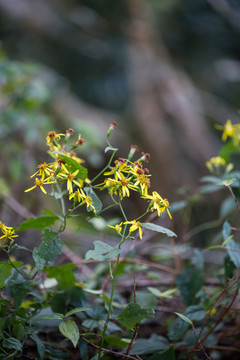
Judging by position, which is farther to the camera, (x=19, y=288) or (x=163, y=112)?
(x=163, y=112)

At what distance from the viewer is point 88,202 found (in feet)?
1.52

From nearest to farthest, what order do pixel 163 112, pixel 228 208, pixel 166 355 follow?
pixel 166 355, pixel 228 208, pixel 163 112

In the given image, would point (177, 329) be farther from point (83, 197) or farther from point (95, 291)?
point (83, 197)

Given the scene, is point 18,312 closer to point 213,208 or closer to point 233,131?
point 233,131

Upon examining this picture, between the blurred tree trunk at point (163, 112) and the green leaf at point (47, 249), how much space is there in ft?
5.90

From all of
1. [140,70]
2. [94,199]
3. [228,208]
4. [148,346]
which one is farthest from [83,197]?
[140,70]

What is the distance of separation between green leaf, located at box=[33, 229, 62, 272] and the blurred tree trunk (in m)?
1.80

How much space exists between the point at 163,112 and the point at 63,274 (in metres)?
2.27

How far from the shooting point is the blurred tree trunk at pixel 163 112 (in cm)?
244

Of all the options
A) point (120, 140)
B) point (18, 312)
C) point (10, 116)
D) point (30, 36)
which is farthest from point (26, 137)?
point (30, 36)

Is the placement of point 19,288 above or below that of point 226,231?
below

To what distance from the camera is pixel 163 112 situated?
2664mm

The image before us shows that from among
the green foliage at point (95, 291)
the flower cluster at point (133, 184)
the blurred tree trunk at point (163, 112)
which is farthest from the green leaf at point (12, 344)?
the blurred tree trunk at point (163, 112)

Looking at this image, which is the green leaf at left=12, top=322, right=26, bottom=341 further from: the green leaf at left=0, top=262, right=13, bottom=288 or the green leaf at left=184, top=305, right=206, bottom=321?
the green leaf at left=184, top=305, right=206, bottom=321
